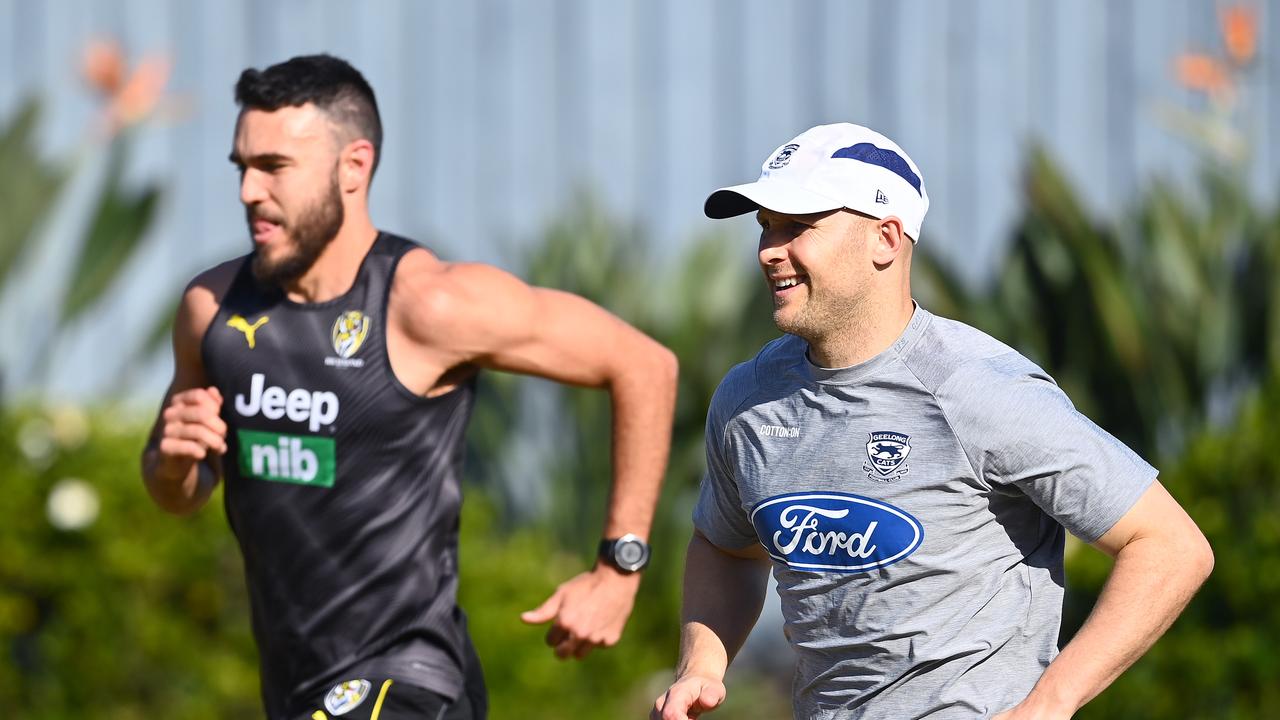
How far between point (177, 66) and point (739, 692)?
397 cm

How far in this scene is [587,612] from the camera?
13.8ft

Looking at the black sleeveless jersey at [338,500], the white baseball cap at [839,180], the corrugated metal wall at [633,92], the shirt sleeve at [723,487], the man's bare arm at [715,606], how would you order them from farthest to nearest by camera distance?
1. the corrugated metal wall at [633,92]
2. the black sleeveless jersey at [338,500]
3. the shirt sleeve at [723,487]
4. the man's bare arm at [715,606]
5. the white baseball cap at [839,180]

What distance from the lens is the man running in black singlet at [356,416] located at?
415 centimetres

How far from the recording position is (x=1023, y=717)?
2.83 meters

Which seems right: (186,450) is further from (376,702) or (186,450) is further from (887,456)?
(887,456)

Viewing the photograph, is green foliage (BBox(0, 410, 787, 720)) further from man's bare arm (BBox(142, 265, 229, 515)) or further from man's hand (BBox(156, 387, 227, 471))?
man's hand (BBox(156, 387, 227, 471))

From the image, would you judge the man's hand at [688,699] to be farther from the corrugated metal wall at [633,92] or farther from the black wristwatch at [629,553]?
the corrugated metal wall at [633,92]

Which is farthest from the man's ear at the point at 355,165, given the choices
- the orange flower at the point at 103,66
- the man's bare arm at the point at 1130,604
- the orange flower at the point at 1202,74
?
the orange flower at the point at 1202,74

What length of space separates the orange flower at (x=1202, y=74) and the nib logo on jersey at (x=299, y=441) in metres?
5.47

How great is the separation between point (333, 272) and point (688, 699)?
5.33 ft

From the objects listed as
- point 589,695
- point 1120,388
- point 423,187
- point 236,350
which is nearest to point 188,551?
point 589,695

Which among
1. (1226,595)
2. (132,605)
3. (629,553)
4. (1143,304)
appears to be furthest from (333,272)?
(1143,304)

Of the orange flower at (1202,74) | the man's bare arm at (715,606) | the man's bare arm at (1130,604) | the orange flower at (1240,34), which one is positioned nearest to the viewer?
the man's bare arm at (1130,604)

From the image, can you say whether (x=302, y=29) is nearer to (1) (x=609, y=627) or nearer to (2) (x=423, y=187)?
(2) (x=423, y=187)
